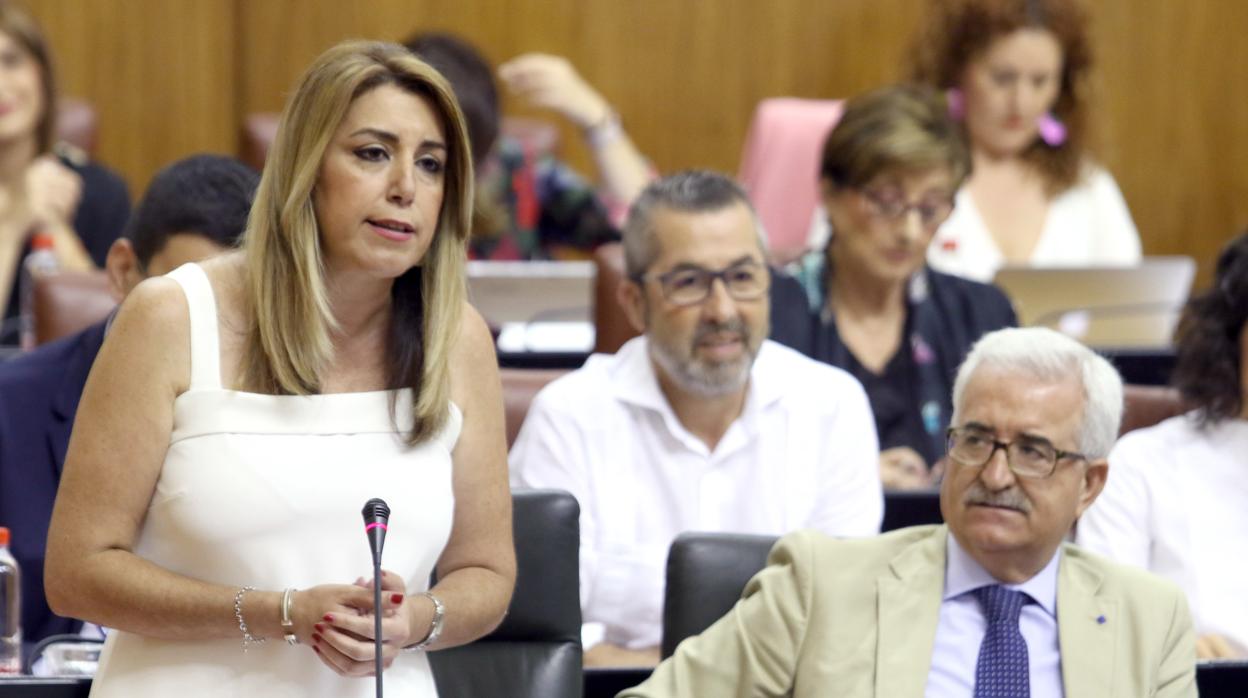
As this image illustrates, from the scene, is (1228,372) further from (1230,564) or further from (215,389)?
(215,389)

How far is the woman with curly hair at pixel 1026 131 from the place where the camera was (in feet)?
15.2

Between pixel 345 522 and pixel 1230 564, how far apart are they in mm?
1617

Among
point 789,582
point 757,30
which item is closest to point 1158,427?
point 789,582

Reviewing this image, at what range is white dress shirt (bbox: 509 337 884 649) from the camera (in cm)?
293

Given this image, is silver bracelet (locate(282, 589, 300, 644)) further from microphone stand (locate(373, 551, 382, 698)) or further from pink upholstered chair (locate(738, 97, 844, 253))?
pink upholstered chair (locate(738, 97, 844, 253))

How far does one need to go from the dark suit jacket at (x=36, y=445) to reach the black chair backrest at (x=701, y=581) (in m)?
0.84

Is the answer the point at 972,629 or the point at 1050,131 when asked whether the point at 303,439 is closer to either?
the point at 972,629

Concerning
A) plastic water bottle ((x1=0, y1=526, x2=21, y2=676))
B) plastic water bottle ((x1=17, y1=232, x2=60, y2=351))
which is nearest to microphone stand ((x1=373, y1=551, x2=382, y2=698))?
plastic water bottle ((x1=0, y1=526, x2=21, y2=676))

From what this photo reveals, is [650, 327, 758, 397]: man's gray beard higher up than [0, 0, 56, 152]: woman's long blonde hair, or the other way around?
[0, 0, 56, 152]: woman's long blonde hair

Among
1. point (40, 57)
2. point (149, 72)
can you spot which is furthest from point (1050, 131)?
point (149, 72)

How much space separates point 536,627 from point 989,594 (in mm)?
555

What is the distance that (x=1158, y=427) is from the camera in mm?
3039

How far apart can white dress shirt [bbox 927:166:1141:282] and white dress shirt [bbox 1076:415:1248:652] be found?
5.16ft

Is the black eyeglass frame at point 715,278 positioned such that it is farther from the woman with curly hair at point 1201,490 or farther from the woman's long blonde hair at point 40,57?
the woman's long blonde hair at point 40,57
